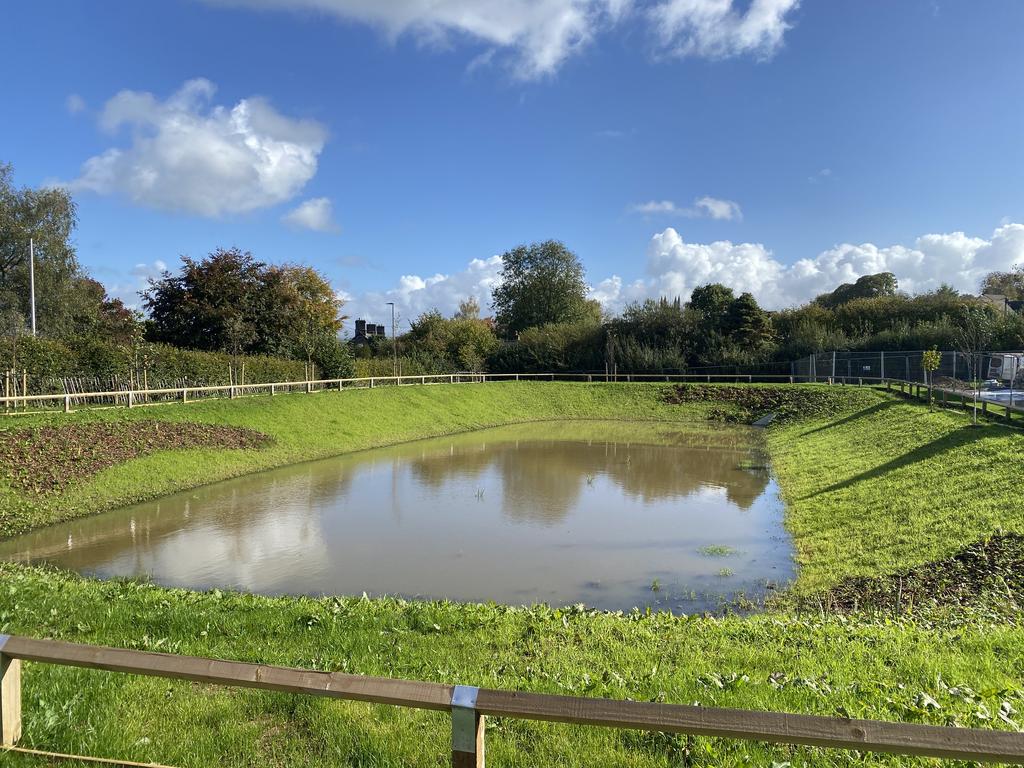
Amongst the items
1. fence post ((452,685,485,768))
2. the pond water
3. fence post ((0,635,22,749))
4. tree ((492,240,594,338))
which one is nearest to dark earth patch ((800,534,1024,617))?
the pond water

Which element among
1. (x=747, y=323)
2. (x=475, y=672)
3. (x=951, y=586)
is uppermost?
(x=747, y=323)

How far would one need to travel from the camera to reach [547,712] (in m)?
2.21

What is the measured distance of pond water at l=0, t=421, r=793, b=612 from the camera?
876 centimetres

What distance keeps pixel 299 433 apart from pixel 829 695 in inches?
765

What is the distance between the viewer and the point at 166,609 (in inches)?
230

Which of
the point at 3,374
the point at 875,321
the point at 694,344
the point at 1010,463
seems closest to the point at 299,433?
the point at 3,374

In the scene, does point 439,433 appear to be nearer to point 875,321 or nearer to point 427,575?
point 427,575

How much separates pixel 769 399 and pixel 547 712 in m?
33.0

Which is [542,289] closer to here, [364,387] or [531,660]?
[364,387]

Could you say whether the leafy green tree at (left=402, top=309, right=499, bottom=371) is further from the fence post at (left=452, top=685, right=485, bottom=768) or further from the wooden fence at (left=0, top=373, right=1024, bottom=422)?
the fence post at (left=452, top=685, right=485, bottom=768)

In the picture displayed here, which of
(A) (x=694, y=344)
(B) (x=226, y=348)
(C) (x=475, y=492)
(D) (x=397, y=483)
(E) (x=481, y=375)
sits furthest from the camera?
(A) (x=694, y=344)

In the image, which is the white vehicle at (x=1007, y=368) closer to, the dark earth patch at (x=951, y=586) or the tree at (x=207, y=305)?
the dark earth patch at (x=951, y=586)

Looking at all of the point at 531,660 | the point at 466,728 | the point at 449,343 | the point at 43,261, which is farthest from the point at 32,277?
the point at 466,728

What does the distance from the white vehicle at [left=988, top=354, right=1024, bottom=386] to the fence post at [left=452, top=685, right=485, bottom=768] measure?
1745 centimetres
